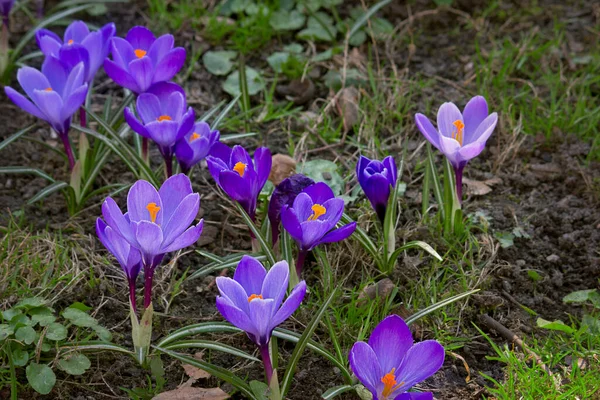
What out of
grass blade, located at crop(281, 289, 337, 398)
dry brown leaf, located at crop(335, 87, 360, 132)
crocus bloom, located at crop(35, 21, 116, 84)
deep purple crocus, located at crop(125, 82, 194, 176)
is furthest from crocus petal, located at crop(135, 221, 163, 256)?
dry brown leaf, located at crop(335, 87, 360, 132)

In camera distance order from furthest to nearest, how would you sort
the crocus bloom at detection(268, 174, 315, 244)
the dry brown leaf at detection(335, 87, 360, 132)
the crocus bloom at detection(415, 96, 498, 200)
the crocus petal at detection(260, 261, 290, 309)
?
the dry brown leaf at detection(335, 87, 360, 132) < the crocus bloom at detection(415, 96, 498, 200) < the crocus bloom at detection(268, 174, 315, 244) < the crocus petal at detection(260, 261, 290, 309)

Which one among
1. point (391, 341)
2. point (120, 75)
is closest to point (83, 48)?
point (120, 75)

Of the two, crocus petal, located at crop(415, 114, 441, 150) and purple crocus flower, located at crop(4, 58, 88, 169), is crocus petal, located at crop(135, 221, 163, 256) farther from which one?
crocus petal, located at crop(415, 114, 441, 150)

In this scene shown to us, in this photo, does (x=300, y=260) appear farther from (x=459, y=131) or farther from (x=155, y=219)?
(x=459, y=131)

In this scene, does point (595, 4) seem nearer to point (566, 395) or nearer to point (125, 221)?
point (566, 395)

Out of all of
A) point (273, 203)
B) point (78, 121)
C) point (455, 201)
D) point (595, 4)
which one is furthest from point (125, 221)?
point (595, 4)

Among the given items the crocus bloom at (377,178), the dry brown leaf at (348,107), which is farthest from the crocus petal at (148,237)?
the dry brown leaf at (348,107)
